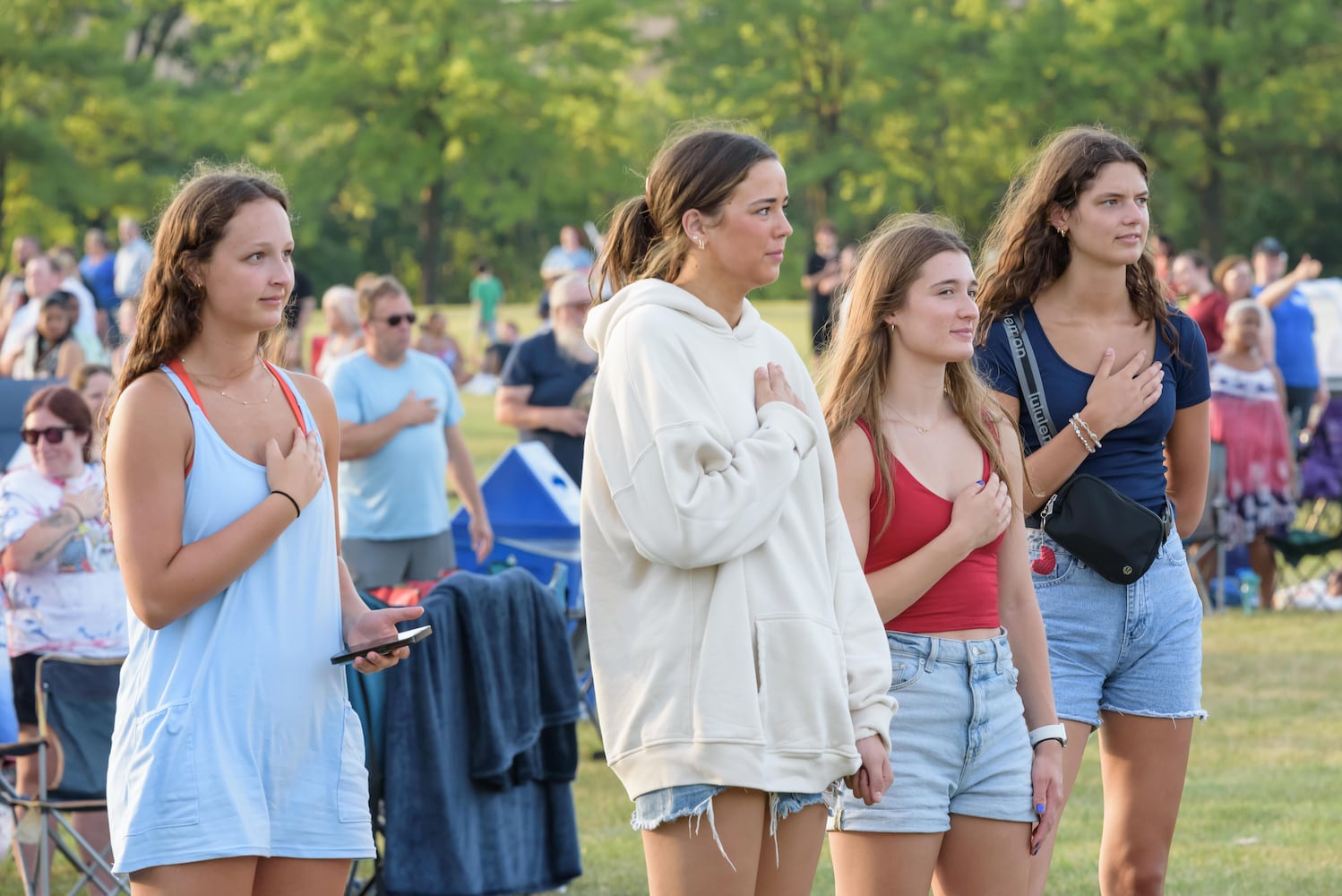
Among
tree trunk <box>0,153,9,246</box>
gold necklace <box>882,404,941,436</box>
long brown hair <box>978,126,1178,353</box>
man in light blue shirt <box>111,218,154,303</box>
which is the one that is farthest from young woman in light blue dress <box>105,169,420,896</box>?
tree trunk <box>0,153,9,246</box>

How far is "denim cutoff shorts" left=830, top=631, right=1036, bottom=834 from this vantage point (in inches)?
124

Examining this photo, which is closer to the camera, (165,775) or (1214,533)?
(165,775)

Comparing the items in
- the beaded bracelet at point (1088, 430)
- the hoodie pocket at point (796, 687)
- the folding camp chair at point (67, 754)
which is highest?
the beaded bracelet at point (1088, 430)

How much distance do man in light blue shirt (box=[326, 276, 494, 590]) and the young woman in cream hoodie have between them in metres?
4.80

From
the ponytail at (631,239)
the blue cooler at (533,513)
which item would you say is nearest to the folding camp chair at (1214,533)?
the blue cooler at (533,513)

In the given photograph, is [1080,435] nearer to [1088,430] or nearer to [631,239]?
[1088,430]

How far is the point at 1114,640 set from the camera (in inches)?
147

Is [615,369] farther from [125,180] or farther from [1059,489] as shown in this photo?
[125,180]

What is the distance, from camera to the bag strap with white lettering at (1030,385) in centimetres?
377

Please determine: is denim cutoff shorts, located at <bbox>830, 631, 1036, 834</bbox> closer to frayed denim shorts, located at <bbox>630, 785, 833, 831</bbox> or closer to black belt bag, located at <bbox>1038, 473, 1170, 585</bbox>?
frayed denim shorts, located at <bbox>630, 785, 833, 831</bbox>

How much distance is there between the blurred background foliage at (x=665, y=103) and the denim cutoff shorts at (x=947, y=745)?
105 feet

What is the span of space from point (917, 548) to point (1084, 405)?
724mm

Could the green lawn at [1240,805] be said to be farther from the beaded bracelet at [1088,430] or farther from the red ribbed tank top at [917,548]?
the red ribbed tank top at [917,548]

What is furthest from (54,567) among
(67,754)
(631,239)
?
(631,239)
